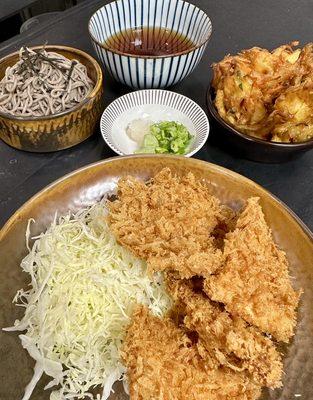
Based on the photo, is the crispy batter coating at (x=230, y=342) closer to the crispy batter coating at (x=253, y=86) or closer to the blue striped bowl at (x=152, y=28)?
the crispy batter coating at (x=253, y=86)

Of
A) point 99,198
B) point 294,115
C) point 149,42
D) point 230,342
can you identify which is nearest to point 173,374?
point 230,342

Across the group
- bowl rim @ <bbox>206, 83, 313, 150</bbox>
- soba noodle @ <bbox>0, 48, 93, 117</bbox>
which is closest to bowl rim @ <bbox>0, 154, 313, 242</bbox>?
bowl rim @ <bbox>206, 83, 313, 150</bbox>

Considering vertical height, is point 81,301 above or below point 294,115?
below

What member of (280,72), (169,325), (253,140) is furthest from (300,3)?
(169,325)

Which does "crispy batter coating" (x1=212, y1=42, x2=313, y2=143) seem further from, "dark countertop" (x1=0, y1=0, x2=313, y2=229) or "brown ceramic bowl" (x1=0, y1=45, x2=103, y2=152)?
"brown ceramic bowl" (x1=0, y1=45, x2=103, y2=152)

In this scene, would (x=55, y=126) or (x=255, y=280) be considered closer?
(x=255, y=280)

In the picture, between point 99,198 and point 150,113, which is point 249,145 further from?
point 99,198
